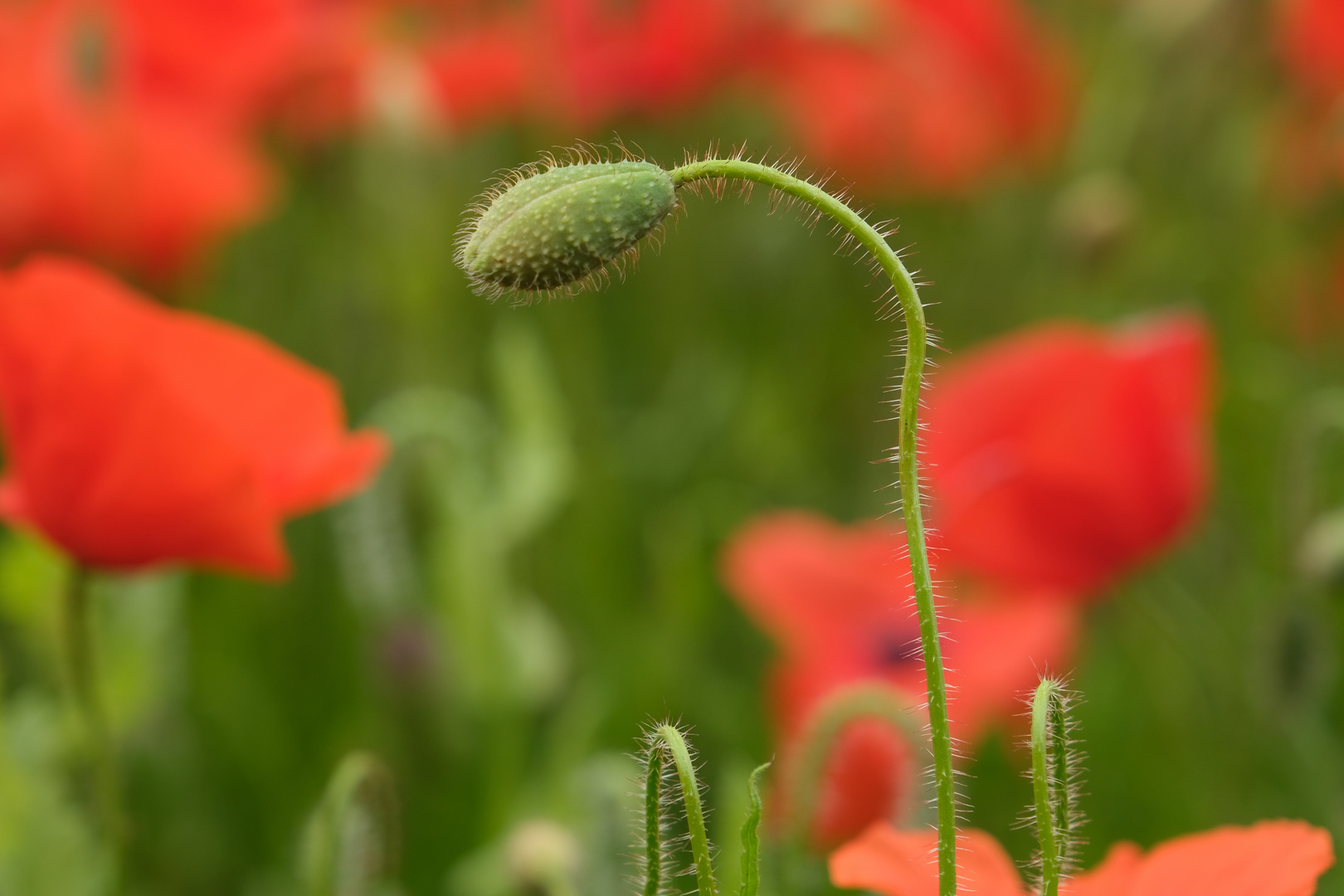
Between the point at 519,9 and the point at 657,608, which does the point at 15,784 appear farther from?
the point at 519,9

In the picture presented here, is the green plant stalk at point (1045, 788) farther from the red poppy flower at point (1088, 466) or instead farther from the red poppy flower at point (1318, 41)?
the red poppy flower at point (1318, 41)

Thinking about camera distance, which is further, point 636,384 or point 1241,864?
point 636,384

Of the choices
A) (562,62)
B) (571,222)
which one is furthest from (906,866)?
(562,62)

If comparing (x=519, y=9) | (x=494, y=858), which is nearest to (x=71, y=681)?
(x=494, y=858)

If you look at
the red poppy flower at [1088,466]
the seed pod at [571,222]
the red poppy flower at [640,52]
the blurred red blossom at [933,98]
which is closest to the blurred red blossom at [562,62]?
the red poppy flower at [640,52]

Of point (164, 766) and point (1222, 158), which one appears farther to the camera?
point (1222, 158)

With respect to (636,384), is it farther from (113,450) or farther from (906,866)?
(906,866)
